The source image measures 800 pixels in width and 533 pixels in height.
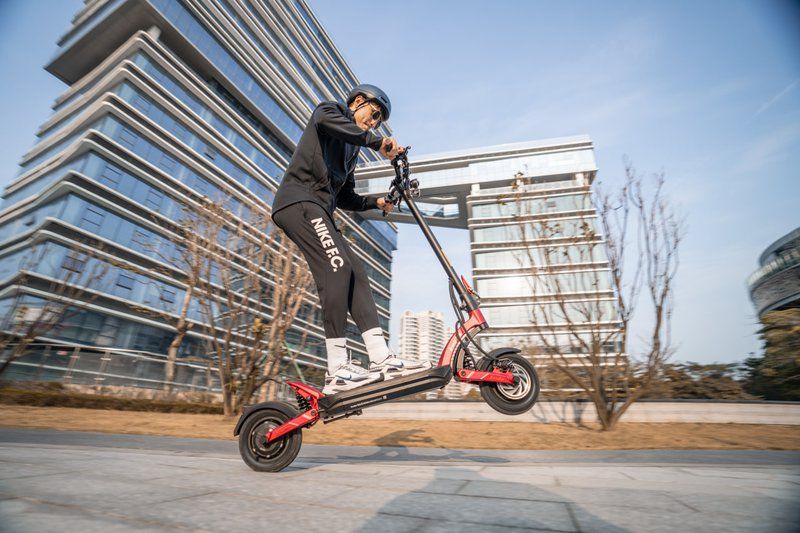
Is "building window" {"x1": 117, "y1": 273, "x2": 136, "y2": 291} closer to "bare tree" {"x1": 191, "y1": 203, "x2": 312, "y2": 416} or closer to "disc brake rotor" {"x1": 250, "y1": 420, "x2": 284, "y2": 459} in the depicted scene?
"bare tree" {"x1": 191, "y1": 203, "x2": 312, "y2": 416}

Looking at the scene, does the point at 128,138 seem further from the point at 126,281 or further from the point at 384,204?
the point at 384,204

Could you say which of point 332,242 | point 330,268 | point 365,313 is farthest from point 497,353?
point 332,242

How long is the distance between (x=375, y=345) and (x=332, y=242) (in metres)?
0.99

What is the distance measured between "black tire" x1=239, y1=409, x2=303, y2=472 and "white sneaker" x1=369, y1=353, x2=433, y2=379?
87 cm

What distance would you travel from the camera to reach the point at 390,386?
2.90 metres

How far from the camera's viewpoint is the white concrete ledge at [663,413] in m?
10.9

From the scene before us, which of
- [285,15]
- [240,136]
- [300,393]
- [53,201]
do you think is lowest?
[300,393]

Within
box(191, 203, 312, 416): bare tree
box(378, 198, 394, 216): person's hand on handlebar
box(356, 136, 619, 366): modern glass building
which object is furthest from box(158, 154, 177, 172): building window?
box(378, 198, 394, 216): person's hand on handlebar

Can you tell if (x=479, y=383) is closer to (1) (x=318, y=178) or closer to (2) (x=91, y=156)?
(1) (x=318, y=178)

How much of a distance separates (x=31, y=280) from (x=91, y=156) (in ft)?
38.3

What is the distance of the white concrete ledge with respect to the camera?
10867 mm

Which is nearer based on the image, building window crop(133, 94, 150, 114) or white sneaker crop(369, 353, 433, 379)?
white sneaker crop(369, 353, 433, 379)

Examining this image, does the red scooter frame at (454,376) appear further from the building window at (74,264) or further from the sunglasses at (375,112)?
the building window at (74,264)

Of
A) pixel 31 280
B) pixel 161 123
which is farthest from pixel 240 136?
pixel 31 280
